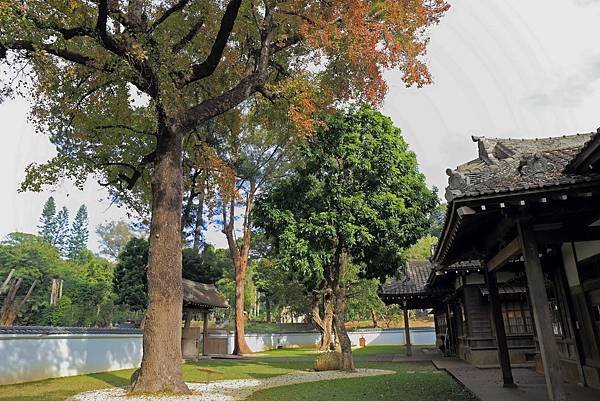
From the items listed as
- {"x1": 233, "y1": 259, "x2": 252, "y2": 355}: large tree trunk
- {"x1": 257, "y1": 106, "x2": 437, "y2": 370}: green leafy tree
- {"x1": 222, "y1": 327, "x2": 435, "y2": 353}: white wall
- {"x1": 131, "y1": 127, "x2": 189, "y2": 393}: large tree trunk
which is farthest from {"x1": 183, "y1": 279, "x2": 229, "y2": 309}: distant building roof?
{"x1": 222, "y1": 327, "x2": 435, "y2": 353}: white wall

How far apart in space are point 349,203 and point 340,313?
14.8 ft

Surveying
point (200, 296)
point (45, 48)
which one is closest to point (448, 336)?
point (200, 296)

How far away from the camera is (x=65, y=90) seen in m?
14.1

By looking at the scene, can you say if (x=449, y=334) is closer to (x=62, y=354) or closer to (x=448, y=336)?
(x=448, y=336)

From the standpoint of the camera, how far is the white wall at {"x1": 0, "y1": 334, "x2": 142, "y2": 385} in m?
13.5

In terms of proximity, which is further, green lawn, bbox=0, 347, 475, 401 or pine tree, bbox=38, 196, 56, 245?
pine tree, bbox=38, 196, 56, 245

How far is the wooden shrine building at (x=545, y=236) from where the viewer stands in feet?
17.5

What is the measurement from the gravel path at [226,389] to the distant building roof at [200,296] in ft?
30.0

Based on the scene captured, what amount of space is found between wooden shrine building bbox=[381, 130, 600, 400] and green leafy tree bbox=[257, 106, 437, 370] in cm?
414

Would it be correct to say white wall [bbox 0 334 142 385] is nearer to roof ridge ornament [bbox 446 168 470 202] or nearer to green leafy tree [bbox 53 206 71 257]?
roof ridge ornament [bbox 446 168 470 202]

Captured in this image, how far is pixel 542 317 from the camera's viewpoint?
5.47 m

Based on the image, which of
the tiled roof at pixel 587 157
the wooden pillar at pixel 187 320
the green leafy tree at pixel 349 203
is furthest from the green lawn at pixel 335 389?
the wooden pillar at pixel 187 320

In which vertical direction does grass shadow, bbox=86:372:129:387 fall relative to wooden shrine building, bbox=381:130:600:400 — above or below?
below

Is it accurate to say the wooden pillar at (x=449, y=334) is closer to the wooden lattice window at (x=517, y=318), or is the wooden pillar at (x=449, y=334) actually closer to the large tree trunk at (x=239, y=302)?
the wooden lattice window at (x=517, y=318)
